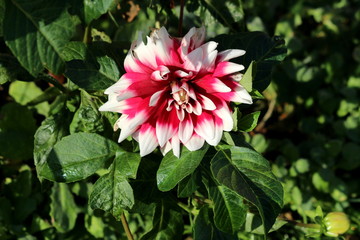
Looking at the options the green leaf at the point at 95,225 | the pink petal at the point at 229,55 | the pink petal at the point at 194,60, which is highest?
the pink petal at the point at 194,60

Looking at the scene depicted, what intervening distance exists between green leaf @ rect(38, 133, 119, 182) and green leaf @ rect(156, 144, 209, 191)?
7.7 inches

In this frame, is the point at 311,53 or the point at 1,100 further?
the point at 311,53

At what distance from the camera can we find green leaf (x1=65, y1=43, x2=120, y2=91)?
1.10 meters

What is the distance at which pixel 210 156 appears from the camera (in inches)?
45.7

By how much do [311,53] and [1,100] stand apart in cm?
142

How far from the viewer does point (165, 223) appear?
1.30m

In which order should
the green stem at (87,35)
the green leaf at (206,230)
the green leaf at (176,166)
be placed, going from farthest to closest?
the green stem at (87,35), the green leaf at (206,230), the green leaf at (176,166)

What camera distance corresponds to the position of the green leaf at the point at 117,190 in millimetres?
1105

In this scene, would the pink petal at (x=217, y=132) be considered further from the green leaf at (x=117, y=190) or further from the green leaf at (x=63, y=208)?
the green leaf at (x=63, y=208)

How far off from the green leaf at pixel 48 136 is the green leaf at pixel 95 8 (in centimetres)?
33

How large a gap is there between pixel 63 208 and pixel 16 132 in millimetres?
309

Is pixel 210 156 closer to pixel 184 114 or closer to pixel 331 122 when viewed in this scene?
pixel 184 114

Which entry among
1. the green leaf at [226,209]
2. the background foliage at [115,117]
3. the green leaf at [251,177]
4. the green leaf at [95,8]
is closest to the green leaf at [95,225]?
the background foliage at [115,117]

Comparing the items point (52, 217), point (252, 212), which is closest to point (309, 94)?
point (252, 212)
